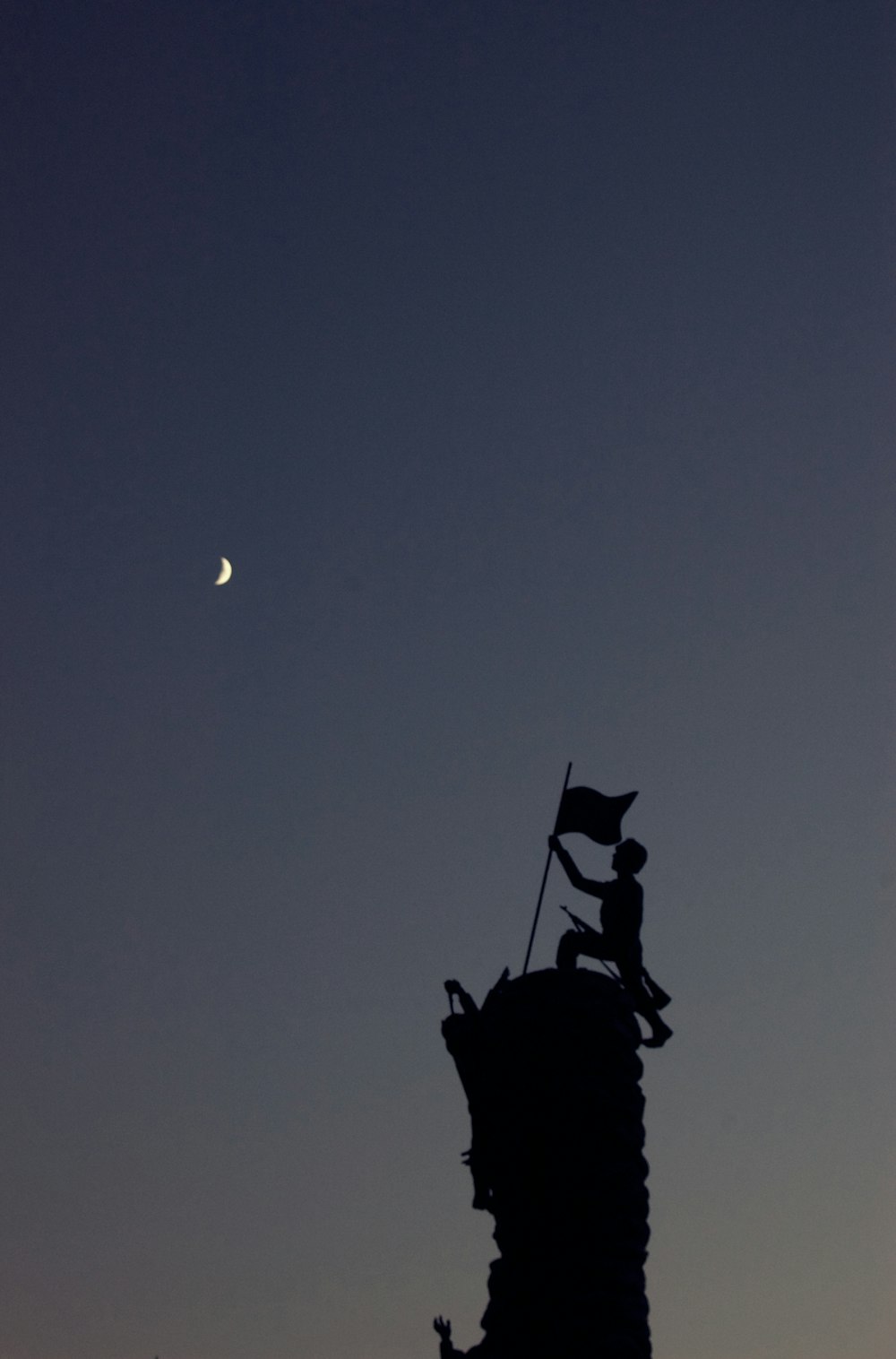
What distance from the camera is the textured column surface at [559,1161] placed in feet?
70.7

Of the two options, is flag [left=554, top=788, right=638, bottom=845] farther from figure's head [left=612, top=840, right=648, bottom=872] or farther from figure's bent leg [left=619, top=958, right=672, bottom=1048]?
figure's bent leg [left=619, top=958, right=672, bottom=1048]

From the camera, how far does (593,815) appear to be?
25.5 metres

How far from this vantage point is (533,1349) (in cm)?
2141

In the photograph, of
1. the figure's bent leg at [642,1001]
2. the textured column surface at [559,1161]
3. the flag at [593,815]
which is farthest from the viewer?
the flag at [593,815]

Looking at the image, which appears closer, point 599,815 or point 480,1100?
point 480,1100

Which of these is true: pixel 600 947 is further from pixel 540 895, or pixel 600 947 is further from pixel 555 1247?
pixel 555 1247

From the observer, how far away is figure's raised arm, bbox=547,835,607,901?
24.7 metres

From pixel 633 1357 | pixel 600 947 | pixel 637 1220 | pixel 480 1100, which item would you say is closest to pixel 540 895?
pixel 600 947

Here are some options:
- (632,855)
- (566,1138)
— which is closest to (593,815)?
(632,855)

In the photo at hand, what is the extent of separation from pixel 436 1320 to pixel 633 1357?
283cm

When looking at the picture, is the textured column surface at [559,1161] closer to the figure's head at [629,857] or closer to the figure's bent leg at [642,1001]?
the figure's bent leg at [642,1001]

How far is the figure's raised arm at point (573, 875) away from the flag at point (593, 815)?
439 millimetres

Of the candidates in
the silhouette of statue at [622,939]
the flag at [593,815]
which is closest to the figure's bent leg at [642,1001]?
the silhouette of statue at [622,939]

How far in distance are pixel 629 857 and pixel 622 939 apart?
1.19 m
